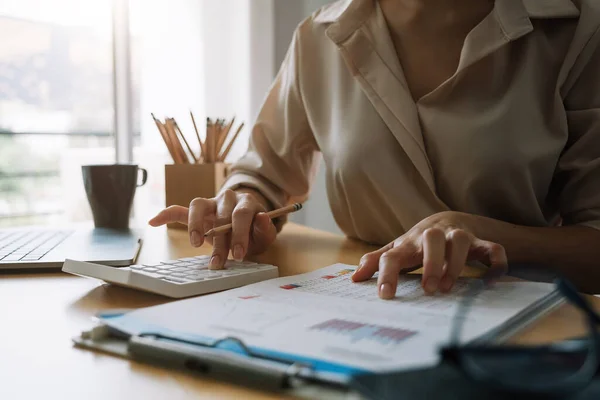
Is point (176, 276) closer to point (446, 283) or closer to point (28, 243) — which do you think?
point (446, 283)

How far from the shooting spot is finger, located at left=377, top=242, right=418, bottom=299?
0.54 meters

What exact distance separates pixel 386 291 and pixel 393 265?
0.04 meters

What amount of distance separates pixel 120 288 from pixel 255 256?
0.89 ft

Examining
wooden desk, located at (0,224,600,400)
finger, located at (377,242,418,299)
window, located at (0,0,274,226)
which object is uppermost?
window, located at (0,0,274,226)

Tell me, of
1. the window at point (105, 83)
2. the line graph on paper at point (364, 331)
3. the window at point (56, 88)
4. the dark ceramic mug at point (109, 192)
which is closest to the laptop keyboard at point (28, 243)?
the dark ceramic mug at point (109, 192)

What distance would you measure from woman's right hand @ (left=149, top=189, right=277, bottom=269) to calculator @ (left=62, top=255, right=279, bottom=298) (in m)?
0.05

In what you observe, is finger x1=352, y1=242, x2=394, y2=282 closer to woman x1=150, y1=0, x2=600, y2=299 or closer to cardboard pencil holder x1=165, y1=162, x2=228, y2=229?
woman x1=150, y1=0, x2=600, y2=299

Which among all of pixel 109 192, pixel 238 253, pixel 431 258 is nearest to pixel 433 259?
pixel 431 258

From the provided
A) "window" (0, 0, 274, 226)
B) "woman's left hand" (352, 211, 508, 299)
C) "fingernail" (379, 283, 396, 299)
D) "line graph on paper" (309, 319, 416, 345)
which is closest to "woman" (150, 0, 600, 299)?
"woman's left hand" (352, 211, 508, 299)

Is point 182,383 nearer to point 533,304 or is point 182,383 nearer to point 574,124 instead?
point 533,304

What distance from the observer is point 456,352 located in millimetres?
274

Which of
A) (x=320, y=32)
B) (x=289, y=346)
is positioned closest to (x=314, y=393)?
(x=289, y=346)

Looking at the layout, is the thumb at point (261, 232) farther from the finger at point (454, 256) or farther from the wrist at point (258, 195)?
the finger at point (454, 256)

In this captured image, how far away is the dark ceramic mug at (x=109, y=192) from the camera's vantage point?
1144 mm
